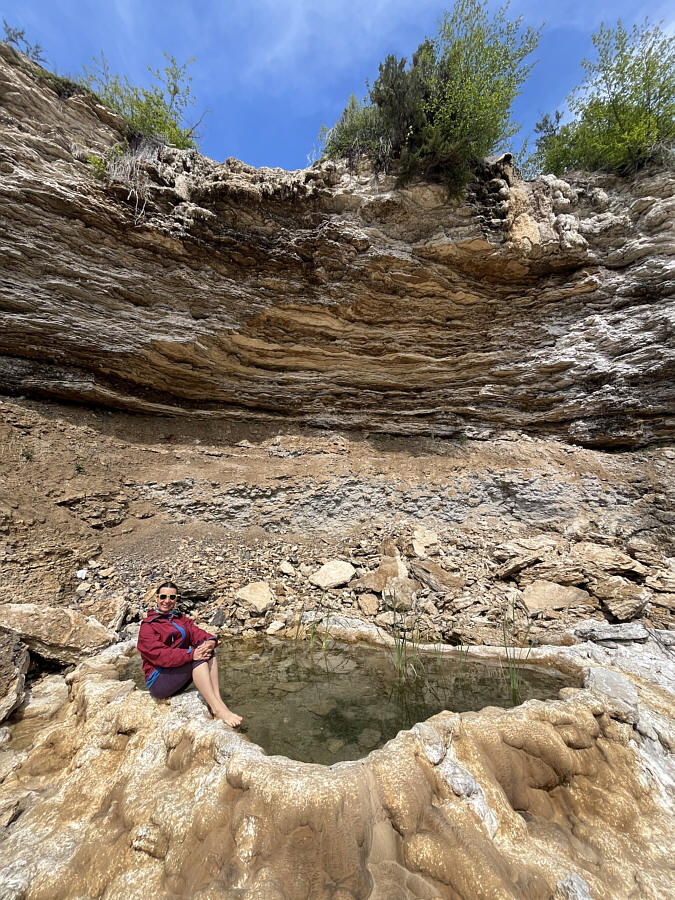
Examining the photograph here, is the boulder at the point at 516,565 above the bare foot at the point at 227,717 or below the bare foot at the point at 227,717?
above

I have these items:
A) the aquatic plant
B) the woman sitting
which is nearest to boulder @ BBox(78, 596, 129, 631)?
the woman sitting

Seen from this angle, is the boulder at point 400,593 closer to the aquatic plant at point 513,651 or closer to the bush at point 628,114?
the aquatic plant at point 513,651

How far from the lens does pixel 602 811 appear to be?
2623 mm

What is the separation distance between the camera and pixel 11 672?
397 cm

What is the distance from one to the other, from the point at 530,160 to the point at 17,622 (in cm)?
1674

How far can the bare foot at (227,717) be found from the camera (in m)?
3.16

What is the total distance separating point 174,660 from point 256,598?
9.27ft

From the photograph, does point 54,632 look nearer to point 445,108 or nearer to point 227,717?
point 227,717

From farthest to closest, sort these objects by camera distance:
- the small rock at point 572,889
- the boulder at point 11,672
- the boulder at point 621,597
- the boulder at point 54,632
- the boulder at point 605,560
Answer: the boulder at point 605,560 → the boulder at point 621,597 → the boulder at point 54,632 → the boulder at point 11,672 → the small rock at point 572,889

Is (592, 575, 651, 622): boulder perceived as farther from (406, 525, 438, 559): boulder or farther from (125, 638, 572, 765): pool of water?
(406, 525, 438, 559): boulder

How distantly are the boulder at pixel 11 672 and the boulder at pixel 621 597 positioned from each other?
791 cm

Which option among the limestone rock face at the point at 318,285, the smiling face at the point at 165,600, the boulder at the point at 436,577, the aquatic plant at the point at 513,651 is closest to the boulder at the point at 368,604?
the boulder at the point at 436,577

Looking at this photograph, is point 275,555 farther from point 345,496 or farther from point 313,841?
point 313,841

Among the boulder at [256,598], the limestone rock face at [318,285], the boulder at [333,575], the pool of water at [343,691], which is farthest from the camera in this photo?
the limestone rock face at [318,285]
